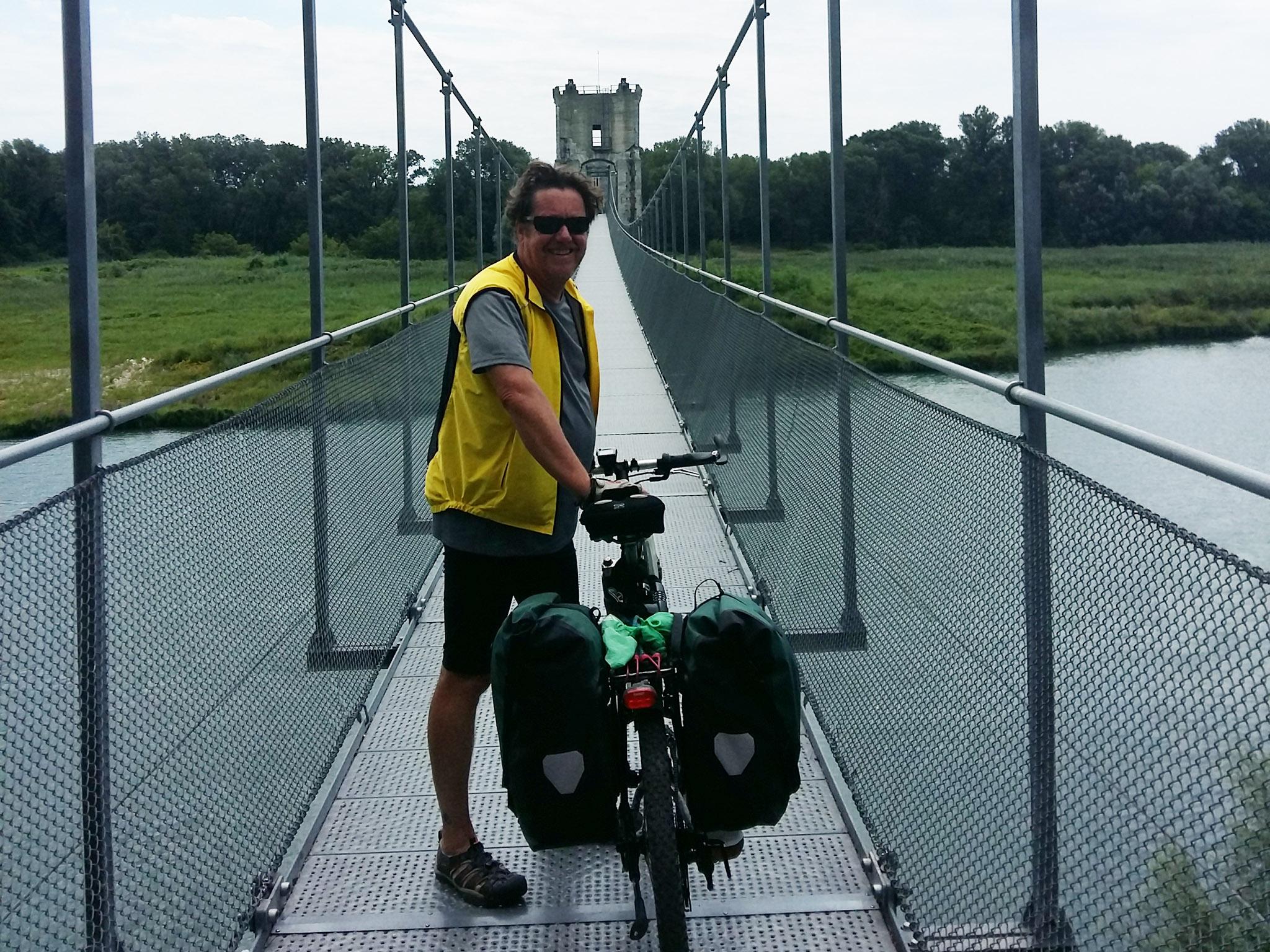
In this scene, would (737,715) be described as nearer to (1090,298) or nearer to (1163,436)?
(1163,436)

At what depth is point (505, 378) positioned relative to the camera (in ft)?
8.20

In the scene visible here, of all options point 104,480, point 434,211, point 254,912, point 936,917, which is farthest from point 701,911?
point 434,211

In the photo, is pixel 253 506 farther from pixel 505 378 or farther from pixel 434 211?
pixel 434 211

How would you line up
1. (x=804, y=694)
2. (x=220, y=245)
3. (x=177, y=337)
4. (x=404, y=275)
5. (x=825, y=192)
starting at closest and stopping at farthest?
(x=804, y=694) → (x=404, y=275) → (x=825, y=192) → (x=220, y=245) → (x=177, y=337)

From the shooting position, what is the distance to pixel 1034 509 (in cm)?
232

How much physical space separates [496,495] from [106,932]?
1.03 m

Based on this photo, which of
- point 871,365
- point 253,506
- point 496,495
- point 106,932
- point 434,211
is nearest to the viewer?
point 106,932

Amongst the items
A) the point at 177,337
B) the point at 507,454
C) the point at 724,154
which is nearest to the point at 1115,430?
the point at 507,454

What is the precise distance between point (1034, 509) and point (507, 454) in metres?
1.00

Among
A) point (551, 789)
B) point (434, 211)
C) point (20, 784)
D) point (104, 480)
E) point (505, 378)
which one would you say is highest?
point (434, 211)

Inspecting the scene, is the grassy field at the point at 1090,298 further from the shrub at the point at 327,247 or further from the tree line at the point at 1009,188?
the shrub at the point at 327,247

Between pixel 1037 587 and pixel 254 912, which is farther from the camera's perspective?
pixel 254 912

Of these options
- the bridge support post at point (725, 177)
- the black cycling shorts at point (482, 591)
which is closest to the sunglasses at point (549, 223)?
the black cycling shorts at point (482, 591)

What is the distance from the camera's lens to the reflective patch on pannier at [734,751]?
7.51ft
